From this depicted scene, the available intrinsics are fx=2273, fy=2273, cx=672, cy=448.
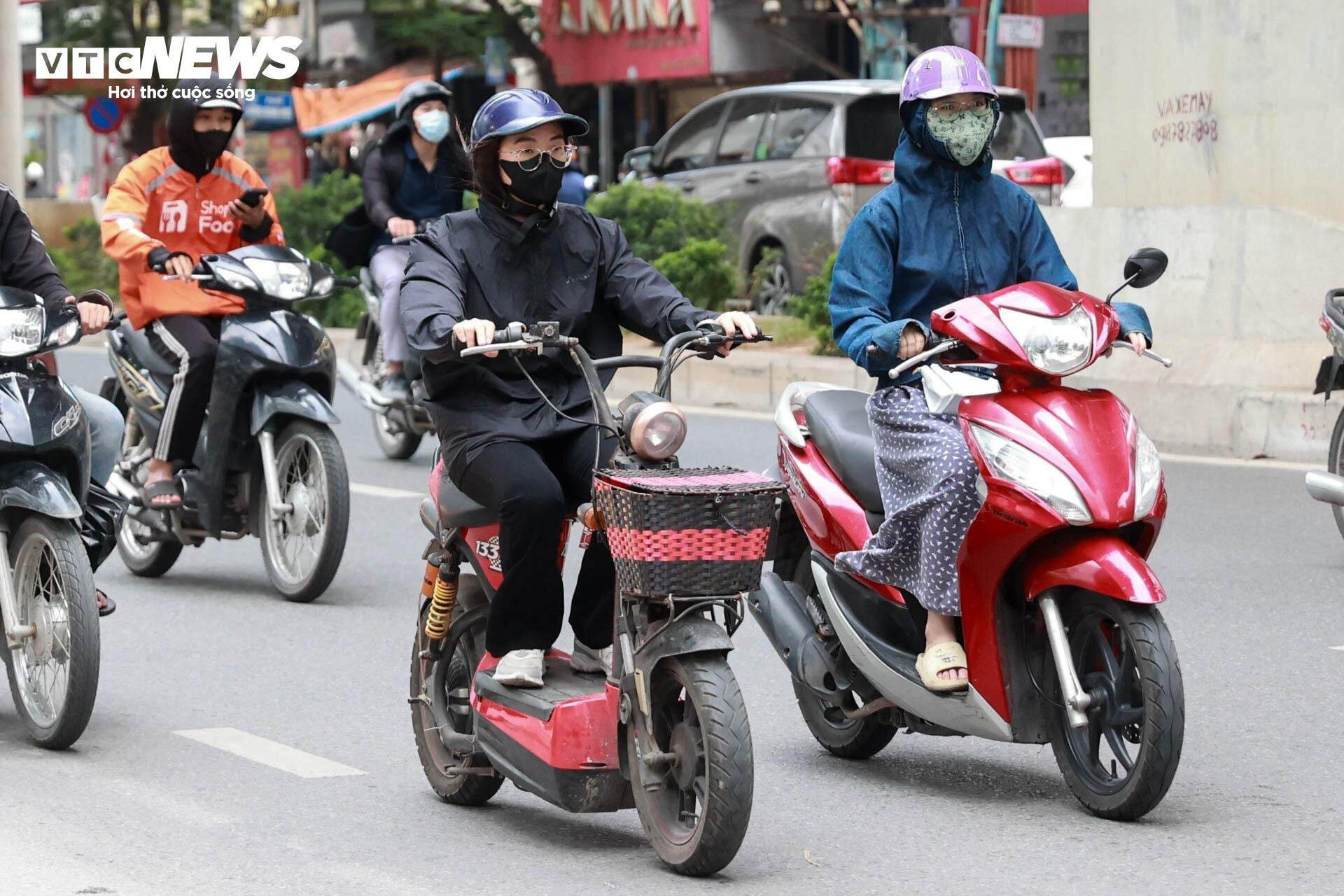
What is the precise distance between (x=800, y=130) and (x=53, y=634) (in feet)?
41.9

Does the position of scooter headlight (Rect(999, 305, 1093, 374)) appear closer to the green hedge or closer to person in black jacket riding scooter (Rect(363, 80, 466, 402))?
person in black jacket riding scooter (Rect(363, 80, 466, 402))

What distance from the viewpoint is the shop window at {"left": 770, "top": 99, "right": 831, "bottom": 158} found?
18.0 meters

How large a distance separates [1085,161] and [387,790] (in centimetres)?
1669

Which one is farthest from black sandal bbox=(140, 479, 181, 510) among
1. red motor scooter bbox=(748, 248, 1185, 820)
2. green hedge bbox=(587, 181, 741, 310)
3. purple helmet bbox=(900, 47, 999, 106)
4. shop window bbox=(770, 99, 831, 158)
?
shop window bbox=(770, 99, 831, 158)

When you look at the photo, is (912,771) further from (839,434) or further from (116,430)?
(116,430)

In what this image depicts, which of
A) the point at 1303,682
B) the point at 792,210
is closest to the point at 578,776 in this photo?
the point at 1303,682

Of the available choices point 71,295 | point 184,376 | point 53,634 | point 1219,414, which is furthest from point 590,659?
point 1219,414

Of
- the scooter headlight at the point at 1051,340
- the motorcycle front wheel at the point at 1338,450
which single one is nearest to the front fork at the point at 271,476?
the motorcycle front wheel at the point at 1338,450

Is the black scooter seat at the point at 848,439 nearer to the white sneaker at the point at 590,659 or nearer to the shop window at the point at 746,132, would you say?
the white sneaker at the point at 590,659

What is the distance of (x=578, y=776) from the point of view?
4879 mm

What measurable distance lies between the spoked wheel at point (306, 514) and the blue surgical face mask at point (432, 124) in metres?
3.57

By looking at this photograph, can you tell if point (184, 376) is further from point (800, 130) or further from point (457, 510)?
point (800, 130)

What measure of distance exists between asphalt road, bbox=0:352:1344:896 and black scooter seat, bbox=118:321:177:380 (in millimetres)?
1004

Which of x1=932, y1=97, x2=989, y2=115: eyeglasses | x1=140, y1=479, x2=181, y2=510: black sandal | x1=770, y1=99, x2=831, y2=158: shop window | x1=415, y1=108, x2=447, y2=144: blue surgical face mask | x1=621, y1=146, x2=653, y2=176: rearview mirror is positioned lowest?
x1=140, y1=479, x2=181, y2=510: black sandal
